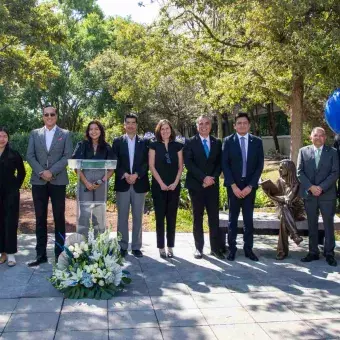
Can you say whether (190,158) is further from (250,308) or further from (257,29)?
(257,29)

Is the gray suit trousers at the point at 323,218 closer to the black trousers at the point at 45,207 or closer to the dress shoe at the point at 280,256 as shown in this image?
the dress shoe at the point at 280,256

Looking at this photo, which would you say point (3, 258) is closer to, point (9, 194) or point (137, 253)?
point (9, 194)

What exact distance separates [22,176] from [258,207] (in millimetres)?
6792

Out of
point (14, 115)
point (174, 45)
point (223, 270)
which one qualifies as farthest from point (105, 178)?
point (14, 115)

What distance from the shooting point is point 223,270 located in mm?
5883

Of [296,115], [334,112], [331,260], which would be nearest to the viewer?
[331,260]

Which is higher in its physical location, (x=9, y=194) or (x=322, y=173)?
(x=322, y=173)

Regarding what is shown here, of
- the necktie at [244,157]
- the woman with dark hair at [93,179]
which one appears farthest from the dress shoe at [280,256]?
the woman with dark hair at [93,179]

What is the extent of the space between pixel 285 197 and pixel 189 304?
2549mm

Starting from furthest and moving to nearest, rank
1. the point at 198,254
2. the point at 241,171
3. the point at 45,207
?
the point at 198,254
the point at 241,171
the point at 45,207

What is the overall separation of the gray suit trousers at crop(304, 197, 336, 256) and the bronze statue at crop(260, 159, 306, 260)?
20 centimetres

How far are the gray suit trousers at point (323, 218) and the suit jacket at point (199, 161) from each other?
52.4 inches

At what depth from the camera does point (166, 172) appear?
6.40 m

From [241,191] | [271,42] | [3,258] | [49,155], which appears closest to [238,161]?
[241,191]
